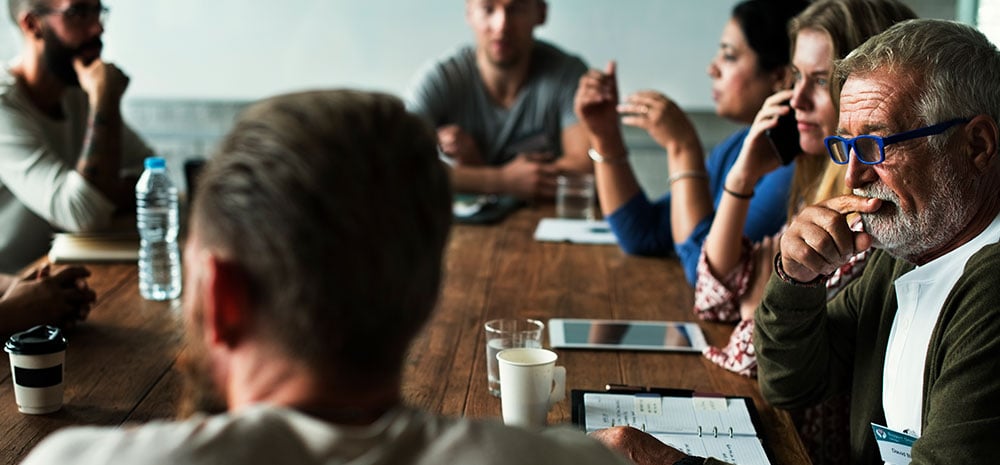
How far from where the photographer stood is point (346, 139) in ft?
2.30

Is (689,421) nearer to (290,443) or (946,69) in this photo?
(946,69)

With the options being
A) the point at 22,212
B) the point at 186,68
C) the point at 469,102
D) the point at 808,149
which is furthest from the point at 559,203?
the point at 186,68

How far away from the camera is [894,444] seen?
52.6 inches

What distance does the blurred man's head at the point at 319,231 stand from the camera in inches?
27.3

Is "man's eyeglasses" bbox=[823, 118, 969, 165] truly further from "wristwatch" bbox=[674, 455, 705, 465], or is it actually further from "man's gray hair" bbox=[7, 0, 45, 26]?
"man's gray hair" bbox=[7, 0, 45, 26]

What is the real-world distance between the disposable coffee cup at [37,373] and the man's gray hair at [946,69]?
1.19 m

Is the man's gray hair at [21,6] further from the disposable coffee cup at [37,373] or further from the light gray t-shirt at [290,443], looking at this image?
the light gray t-shirt at [290,443]

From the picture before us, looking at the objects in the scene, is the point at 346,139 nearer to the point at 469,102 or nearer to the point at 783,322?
the point at 783,322

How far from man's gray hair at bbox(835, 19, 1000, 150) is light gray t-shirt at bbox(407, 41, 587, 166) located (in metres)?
2.25

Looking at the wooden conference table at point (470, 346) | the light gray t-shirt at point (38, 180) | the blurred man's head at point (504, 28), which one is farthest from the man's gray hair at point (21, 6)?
the blurred man's head at point (504, 28)

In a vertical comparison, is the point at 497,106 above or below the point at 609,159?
below

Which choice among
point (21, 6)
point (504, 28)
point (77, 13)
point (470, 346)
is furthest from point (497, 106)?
point (470, 346)

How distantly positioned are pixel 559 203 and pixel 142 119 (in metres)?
2.29

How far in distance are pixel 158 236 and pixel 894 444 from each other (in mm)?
1633
